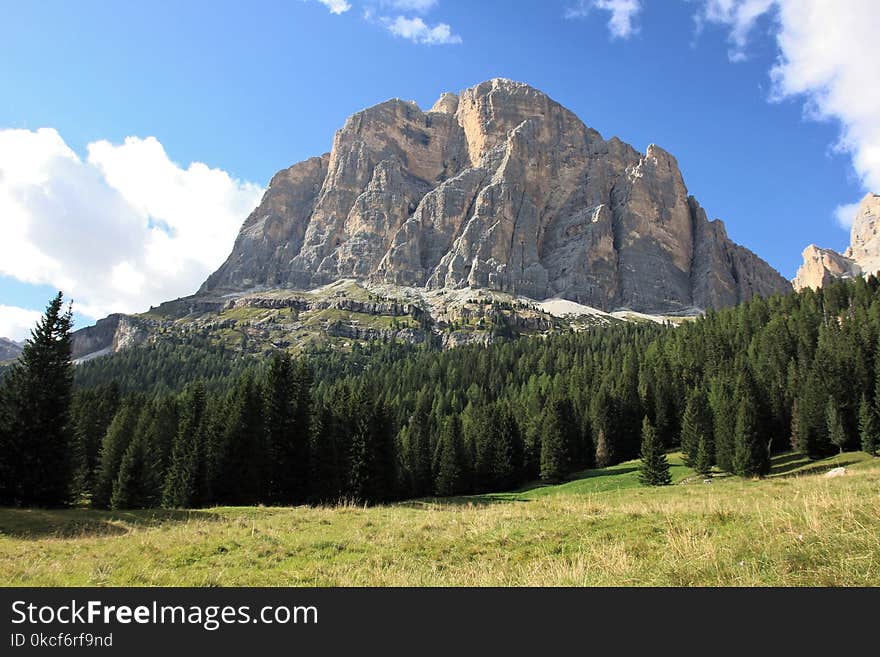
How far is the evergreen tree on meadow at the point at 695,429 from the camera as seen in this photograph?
2163 inches

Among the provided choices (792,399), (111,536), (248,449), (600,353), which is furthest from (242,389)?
(600,353)

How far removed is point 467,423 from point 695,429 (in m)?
37.6

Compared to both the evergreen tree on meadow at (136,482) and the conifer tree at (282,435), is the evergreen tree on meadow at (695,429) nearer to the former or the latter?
the conifer tree at (282,435)

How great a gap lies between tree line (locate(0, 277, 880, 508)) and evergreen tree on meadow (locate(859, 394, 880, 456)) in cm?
17

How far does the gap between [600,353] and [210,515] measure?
127944mm

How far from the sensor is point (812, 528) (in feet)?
26.2

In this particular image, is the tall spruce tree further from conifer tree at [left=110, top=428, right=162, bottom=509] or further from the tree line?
conifer tree at [left=110, top=428, right=162, bottom=509]

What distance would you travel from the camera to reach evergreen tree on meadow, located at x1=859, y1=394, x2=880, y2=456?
49.2 meters

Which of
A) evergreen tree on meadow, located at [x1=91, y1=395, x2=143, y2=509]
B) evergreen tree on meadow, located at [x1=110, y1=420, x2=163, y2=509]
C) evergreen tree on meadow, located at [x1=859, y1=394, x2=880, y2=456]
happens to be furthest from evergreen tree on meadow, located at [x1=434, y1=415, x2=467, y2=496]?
evergreen tree on meadow, located at [x1=859, y1=394, x2=880, y2=456]

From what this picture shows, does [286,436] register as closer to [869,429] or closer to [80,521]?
[80,521]

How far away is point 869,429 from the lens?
163 ft

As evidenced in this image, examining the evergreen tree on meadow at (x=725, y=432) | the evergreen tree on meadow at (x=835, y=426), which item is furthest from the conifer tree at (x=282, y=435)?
the evergreen tree on meadow at (x=835, y=426)

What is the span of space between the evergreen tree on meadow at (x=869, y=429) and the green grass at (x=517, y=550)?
47.5 m
